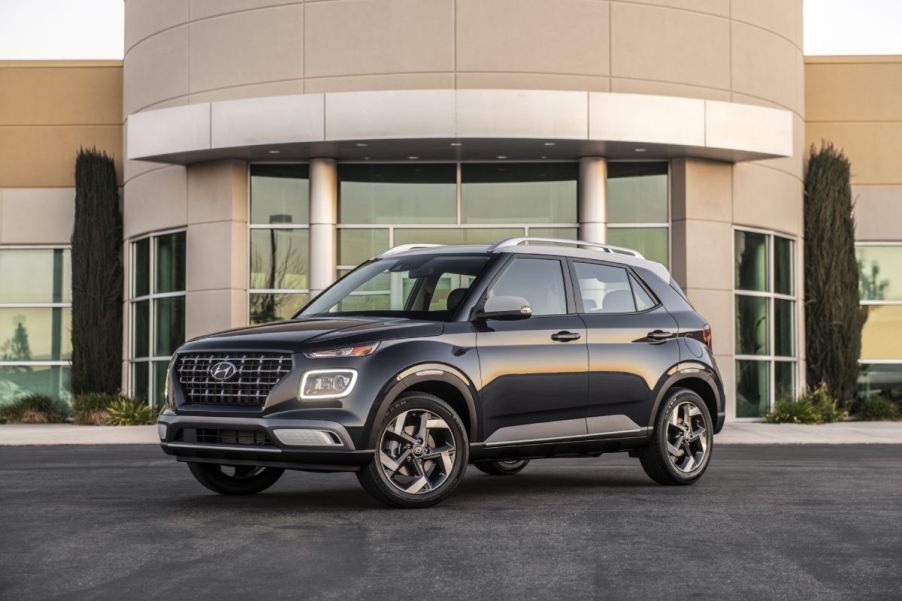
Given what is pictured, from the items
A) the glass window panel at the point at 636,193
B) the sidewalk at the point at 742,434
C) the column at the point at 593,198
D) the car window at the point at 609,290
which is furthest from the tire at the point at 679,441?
the glass window panel at the point at 636,193

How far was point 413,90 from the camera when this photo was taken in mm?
21359

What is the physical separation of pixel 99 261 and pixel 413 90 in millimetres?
7785

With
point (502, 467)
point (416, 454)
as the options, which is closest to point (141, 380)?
Answer: point (502, 467)

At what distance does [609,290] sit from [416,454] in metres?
2.62

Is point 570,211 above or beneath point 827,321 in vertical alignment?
above

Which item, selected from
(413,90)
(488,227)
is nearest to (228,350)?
(413,90)

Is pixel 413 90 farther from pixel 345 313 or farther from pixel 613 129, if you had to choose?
pixel 345 313

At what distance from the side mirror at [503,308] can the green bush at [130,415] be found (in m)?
15.1

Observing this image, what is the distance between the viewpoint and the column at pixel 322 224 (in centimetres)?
2278

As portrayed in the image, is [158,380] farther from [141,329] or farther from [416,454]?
[416,454]

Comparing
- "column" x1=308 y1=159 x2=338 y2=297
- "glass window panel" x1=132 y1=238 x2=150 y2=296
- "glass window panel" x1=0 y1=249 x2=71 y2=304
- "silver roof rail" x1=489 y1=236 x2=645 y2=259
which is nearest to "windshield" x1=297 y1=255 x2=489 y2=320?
"silver roof rail" x1=489 y1=236 x2=645 y2=259

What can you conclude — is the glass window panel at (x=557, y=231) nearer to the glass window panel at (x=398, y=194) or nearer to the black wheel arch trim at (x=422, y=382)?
the glass window panel at (x=398, y=194)

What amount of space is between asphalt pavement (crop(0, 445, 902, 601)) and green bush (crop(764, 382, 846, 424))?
11.3 meters

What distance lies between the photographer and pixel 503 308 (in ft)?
31.8
